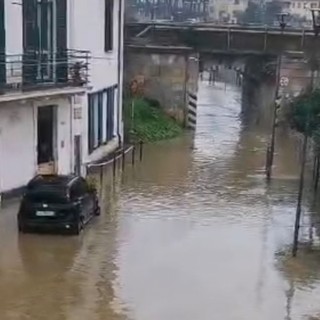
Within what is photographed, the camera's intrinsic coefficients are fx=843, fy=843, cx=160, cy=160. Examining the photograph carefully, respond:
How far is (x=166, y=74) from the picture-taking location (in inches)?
1768

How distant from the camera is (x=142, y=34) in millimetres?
46344

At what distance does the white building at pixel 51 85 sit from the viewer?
24.9 metres

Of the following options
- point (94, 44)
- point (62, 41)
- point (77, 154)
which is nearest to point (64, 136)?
point (77, 154)

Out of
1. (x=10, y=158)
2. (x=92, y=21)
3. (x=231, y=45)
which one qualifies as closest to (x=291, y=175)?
(x=92, y=21)

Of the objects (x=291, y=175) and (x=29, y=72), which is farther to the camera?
(x=291, y=175)

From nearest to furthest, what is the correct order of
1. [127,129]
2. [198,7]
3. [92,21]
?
[92,21] → [127,129] → [198,7]

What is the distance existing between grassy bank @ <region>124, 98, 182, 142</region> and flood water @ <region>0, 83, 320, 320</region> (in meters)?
8.71

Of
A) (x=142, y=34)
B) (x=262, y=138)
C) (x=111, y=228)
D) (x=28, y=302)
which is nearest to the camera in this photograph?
(x=28, y=302)

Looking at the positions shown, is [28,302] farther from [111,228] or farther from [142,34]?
[142,34]

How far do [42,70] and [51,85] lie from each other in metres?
0.57

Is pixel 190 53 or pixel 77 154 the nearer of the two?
pixel 77 154

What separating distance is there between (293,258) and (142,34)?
1124 inches

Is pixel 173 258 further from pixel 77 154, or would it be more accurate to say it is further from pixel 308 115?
pixel 77 154

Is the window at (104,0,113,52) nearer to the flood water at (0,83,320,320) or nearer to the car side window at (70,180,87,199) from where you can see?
the flood water at (0,83,320,320)
